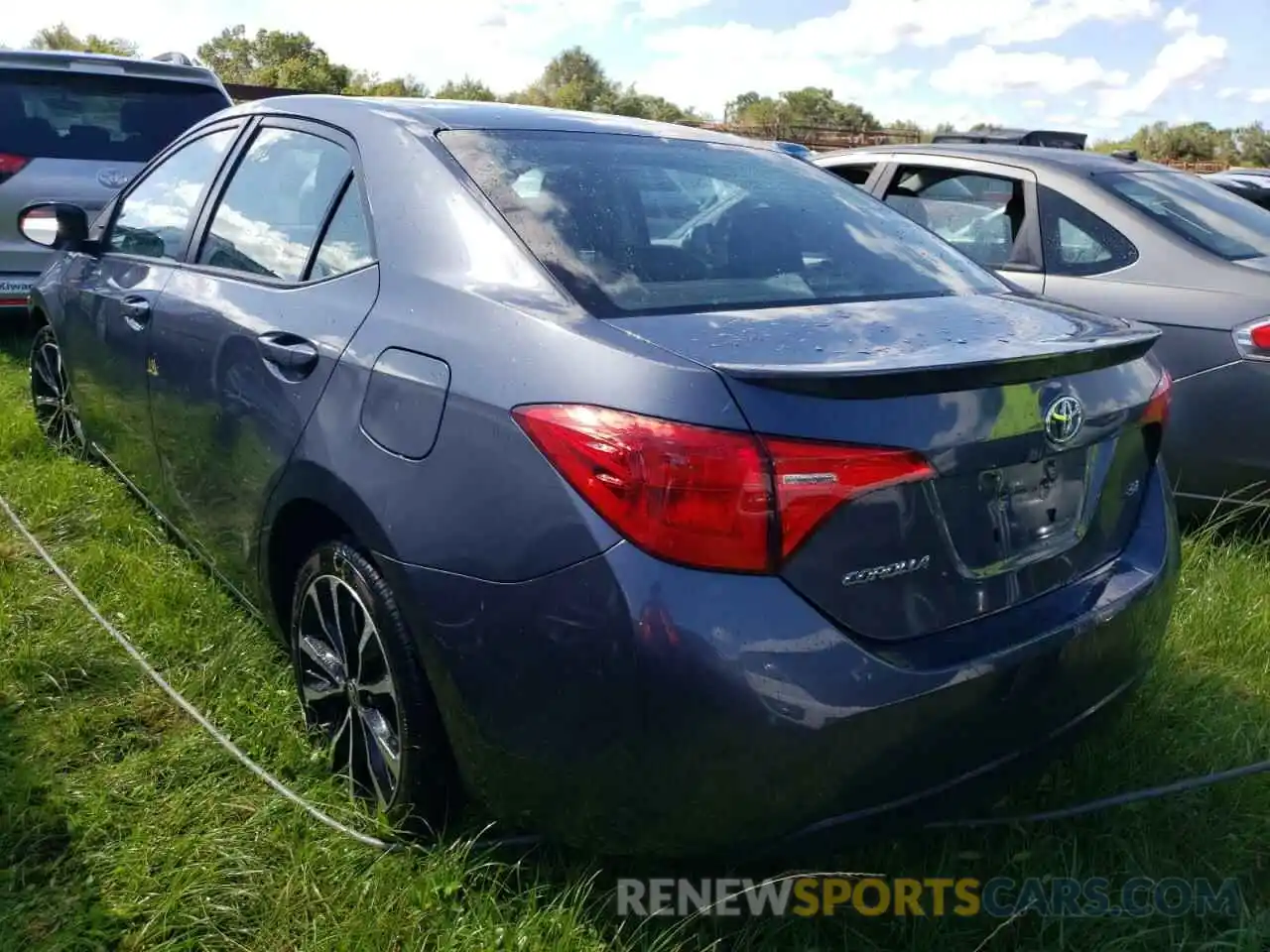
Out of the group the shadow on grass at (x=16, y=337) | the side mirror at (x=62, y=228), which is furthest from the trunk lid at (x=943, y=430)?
the shadow on grass at (x=16, y=337)

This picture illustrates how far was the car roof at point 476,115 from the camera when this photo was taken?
8.13 ft

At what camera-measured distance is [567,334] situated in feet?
5.85

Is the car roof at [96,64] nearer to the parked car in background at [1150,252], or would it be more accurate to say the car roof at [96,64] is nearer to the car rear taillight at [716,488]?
the parked car in background at [1150,252]

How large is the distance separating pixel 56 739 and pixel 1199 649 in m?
2.99

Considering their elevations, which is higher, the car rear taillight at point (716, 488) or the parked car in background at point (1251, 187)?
the parked car in background at point (1251, 187)

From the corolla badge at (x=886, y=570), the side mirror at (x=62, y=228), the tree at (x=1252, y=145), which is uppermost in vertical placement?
the tree at (x=1252, y=145)

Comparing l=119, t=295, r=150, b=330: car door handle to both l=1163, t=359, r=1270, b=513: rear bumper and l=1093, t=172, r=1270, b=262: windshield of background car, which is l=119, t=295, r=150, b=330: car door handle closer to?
l=1163, t=359, r=1270, b=513: rear bumper

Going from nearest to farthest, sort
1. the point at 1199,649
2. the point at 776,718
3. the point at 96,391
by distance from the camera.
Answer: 1. the point at 776,718
2. the point at 1199,649
3. the point at 96,391

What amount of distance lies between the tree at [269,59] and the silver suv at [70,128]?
41.6m

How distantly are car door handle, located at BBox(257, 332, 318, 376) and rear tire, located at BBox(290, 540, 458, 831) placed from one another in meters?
0.38

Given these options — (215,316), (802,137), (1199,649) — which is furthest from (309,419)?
(802,137)

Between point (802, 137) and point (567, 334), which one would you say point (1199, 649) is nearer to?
point (567, 334)

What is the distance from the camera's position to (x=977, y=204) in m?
4.73

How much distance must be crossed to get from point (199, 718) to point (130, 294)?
1403 millimetres
